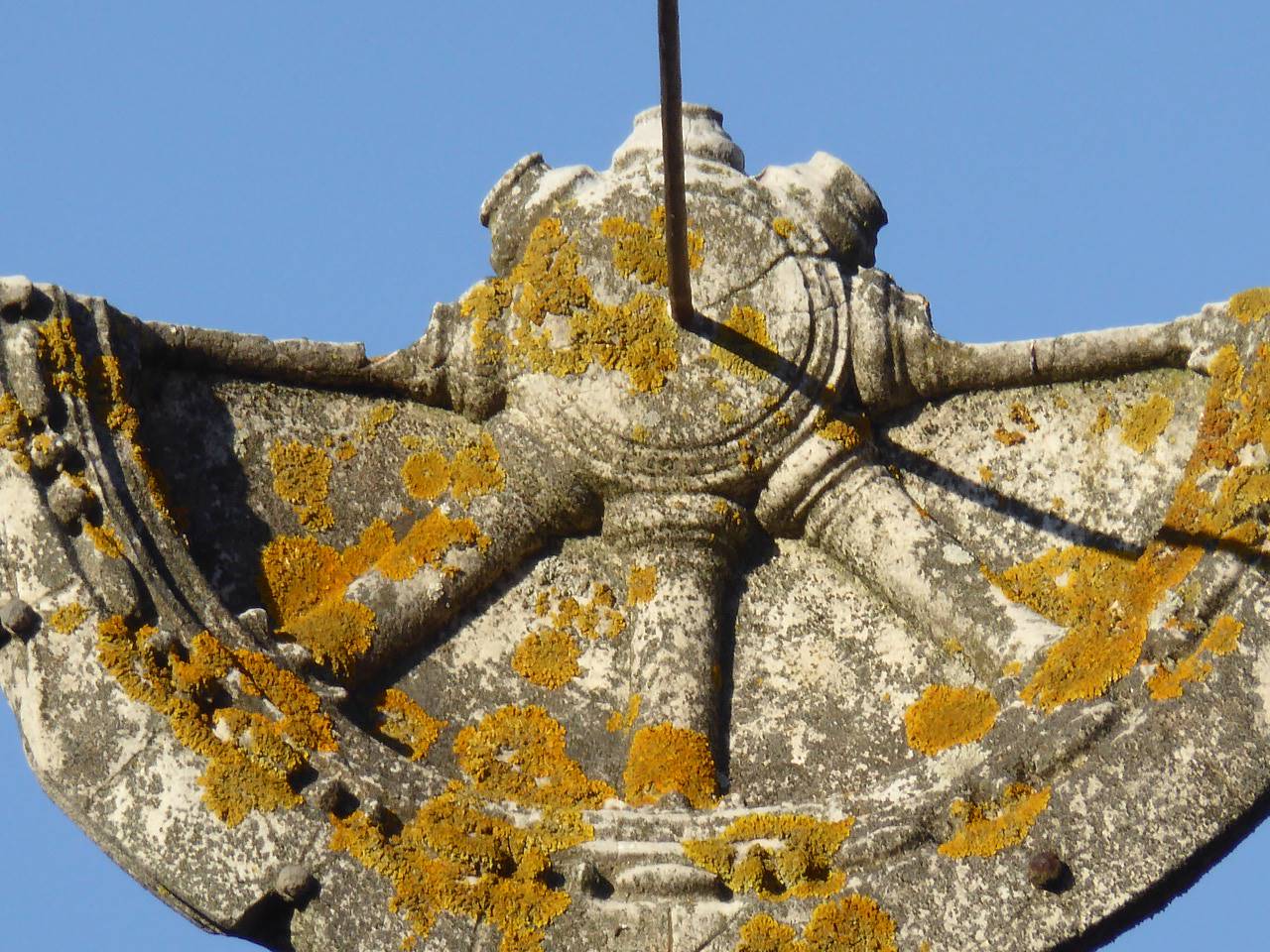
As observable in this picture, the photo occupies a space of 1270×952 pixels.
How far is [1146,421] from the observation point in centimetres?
969

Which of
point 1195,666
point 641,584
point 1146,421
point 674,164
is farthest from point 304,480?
point 1195,666

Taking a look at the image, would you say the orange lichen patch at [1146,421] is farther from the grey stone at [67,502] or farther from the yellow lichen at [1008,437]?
the grey stone at [67,502]

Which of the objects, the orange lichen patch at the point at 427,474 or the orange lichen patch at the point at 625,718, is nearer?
the orange lichen patch at the point at 625,718

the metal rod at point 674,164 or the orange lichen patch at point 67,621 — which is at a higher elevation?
the metal rod at point 674,164

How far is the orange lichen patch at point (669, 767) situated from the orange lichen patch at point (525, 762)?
116 millimetres

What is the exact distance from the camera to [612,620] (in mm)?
9609

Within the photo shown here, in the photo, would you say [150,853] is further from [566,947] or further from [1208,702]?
[1208,702]

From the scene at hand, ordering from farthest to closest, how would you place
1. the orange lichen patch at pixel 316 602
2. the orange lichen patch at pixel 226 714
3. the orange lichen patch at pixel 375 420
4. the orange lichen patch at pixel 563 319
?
the orange lichen patch at pixel 375 420 → the orange lichen patch at pixel 563 319 → the orange lichen patch at pixel 316 602 → the orange lichen patch at pixel 226 714

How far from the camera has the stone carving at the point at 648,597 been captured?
27.7ft

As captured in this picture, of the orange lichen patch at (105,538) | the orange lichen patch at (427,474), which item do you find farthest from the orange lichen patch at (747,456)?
the orange lichen patch at (105,538)

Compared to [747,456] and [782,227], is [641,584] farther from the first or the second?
[782,227]

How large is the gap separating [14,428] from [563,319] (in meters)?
1.89

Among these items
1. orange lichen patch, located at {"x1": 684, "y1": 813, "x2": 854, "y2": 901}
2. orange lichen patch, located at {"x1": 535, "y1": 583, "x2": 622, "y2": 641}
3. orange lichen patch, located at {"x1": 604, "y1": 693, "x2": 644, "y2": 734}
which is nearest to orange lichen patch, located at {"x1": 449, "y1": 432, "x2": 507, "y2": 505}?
orange lichen patch, located at {"x1": 535, "y1": 583, "x2": 622, "y2": 641}

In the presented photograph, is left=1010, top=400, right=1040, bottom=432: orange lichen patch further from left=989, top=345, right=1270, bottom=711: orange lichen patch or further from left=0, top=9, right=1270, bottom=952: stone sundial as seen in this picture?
left=989, top=345, right=1270, bottom=711: orange lichen patch
